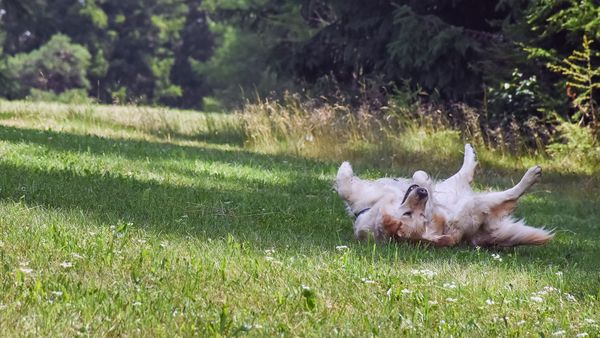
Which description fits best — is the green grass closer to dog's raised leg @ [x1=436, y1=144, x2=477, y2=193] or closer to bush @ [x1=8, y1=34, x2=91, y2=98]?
dog's raised leg @ [x1=436, y1=144, x2=477, y2=193]

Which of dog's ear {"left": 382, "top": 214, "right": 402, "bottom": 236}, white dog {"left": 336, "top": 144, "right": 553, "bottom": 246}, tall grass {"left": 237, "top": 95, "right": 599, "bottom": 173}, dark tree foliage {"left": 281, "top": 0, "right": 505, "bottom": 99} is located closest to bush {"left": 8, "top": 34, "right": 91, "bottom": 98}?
dark tree foliage {"left": 281, "top": 0, "right": 505, "bottom": 99}

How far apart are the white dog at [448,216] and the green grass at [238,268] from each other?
145 millimetres

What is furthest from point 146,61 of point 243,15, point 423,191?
point 423,191

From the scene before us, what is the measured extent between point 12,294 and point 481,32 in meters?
15.5

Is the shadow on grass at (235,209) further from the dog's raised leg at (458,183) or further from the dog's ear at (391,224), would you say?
the dog's raised leg at (458,183)

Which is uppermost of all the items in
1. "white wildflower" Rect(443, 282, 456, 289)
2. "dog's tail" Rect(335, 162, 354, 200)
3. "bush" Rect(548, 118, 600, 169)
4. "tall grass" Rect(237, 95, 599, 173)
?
"white wildflower" Rect(443, 282, 456, 289)

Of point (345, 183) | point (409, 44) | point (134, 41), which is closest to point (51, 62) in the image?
point (134, 41)

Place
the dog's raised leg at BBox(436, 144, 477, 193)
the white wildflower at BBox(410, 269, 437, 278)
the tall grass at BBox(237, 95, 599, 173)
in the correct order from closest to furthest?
the white wildflower at BBox(410, 269, 437, 278)
the dog's raised leg at BBox(436, 144, 477, 193)
the tall grass at BBox(237, 95, 599, 173)

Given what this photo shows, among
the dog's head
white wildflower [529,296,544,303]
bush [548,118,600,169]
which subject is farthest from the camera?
bush [548,118,600,169]

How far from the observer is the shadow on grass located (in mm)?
6309

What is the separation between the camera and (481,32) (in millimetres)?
18500

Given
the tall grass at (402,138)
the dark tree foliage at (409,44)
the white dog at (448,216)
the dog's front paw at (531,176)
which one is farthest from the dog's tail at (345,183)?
the dark tree foliage at (409,44)

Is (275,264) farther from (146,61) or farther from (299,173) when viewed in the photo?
(146,61)

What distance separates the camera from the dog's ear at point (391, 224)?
650 centimetres
